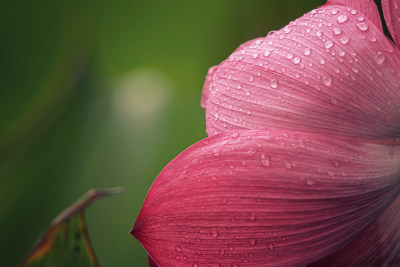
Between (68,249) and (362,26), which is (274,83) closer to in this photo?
(362,26)

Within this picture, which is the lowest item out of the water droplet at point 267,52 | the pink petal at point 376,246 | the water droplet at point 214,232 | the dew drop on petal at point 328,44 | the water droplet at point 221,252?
the pink petal at point 376,246

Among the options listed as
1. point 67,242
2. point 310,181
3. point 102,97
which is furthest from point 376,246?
point 102,97

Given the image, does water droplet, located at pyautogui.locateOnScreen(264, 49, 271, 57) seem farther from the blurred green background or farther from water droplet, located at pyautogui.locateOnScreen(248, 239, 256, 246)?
the blurred green background

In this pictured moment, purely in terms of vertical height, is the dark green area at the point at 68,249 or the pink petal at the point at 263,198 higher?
the pink petal at the point at 263,198

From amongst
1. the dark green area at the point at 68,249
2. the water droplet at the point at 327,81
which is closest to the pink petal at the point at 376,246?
the water droplet at the point at 327,81

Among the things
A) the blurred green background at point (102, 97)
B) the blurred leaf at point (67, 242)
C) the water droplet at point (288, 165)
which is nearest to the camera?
the water droplet at point (288, 165)

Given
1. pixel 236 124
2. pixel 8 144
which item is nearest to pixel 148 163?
pixel 8 144

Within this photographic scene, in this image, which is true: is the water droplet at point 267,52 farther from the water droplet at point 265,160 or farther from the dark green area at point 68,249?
the dark green area at point 68,249
